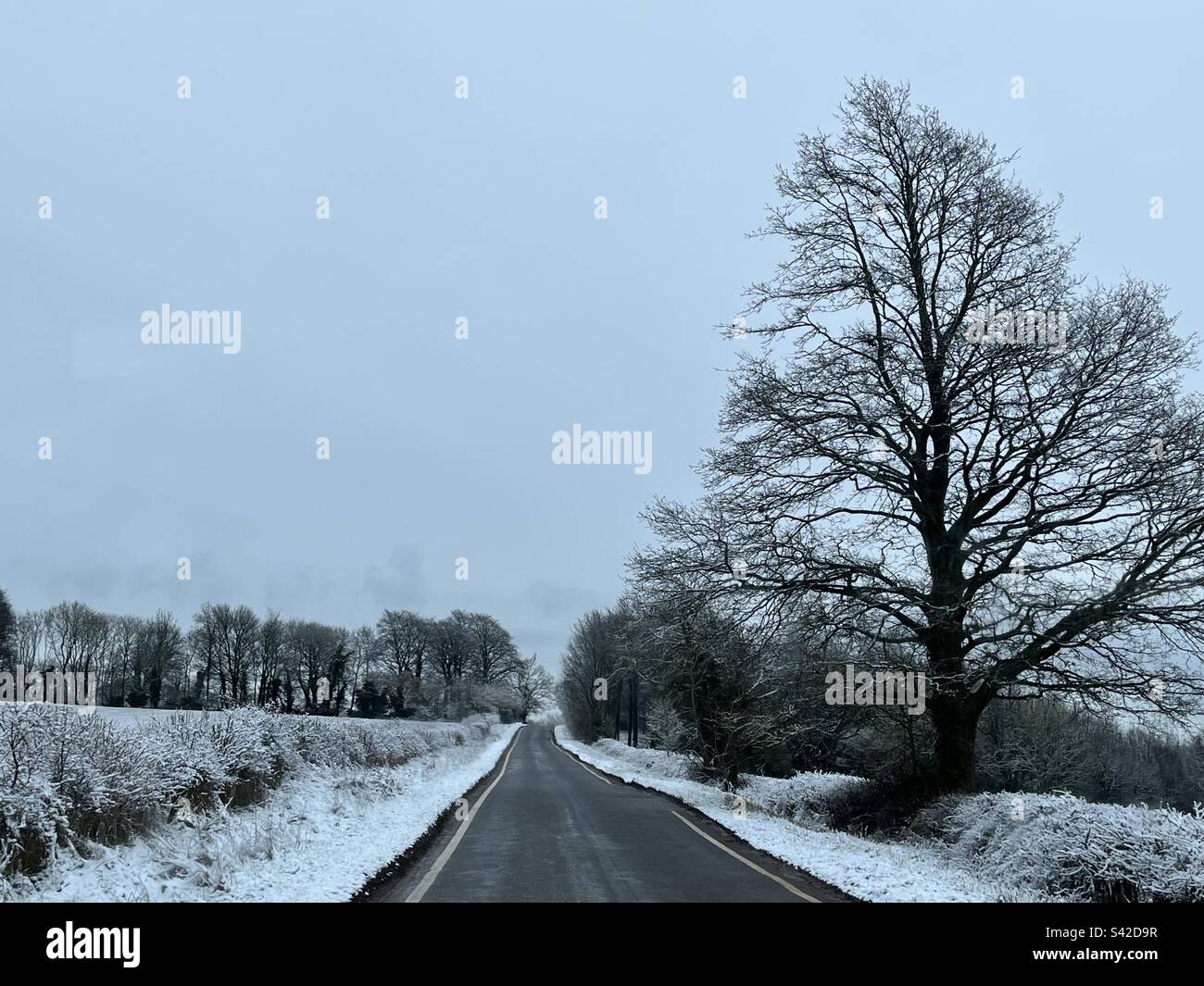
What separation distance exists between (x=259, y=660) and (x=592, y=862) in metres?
82.0

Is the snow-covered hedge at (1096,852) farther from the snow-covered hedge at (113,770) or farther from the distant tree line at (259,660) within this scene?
the distant tree line at (259,660)

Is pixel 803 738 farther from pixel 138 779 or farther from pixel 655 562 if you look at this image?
pixel 138 779

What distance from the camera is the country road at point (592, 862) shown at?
8.80 metres

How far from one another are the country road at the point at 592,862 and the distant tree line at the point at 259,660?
60206 millimetres

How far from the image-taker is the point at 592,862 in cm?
1076

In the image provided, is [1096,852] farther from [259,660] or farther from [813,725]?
[259,660]

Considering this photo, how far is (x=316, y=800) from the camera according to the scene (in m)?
13.8

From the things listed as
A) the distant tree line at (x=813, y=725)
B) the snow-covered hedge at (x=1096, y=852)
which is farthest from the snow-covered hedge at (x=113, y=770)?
the snow-covered hedge at (x=1096, y=852)

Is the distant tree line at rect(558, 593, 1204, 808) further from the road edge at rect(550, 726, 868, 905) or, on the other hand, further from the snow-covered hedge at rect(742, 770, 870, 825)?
the road edge at rect(550, 726, 868, 905)

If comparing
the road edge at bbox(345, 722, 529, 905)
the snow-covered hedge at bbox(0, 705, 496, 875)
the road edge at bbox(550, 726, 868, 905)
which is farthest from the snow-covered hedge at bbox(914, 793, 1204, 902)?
the snow-covered hedge at bbox(0, 705, 496, 875)

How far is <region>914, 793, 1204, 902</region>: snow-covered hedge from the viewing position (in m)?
9.12
